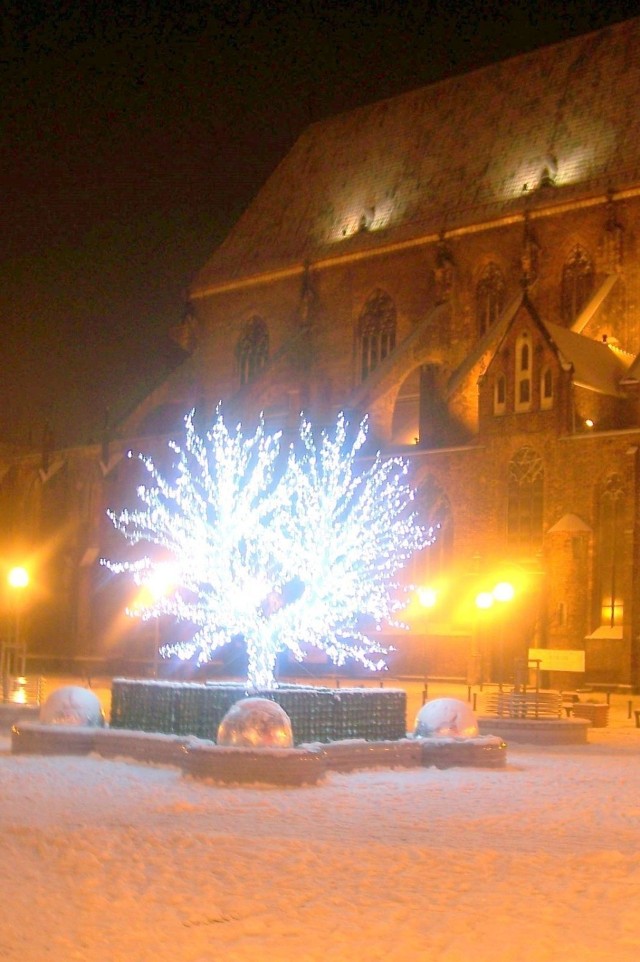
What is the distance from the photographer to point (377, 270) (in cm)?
5709

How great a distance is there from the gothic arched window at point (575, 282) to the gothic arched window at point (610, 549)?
937cm

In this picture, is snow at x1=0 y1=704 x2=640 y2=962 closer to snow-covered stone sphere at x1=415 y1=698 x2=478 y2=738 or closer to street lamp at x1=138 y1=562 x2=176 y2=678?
snow-covered stone sphere at x1=415 y1=698 x2=478 y2=738

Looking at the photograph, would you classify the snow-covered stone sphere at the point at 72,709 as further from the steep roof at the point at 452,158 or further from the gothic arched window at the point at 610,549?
the steep roof at the point at 452,158

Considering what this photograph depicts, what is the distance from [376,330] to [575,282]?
9.75 m

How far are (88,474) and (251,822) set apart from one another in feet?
160

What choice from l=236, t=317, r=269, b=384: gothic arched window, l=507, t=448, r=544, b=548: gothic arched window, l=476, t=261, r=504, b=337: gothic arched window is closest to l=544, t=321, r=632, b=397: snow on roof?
l=507, t=448, r=544, b=548: gothic arched window

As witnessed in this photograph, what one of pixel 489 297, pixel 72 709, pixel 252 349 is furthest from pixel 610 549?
pixel 72 709

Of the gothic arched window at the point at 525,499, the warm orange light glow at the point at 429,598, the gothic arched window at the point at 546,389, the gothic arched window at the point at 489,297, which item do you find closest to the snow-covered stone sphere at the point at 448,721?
the gothic arched window at the point at 525,499

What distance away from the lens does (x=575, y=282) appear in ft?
165

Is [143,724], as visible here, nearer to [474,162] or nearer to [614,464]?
[614,464]

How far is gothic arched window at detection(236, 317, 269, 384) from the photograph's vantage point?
200 ft

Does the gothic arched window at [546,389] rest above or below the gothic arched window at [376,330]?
below

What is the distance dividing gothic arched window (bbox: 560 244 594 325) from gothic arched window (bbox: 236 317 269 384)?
50.3ft

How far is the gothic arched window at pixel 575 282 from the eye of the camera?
49.8 m
